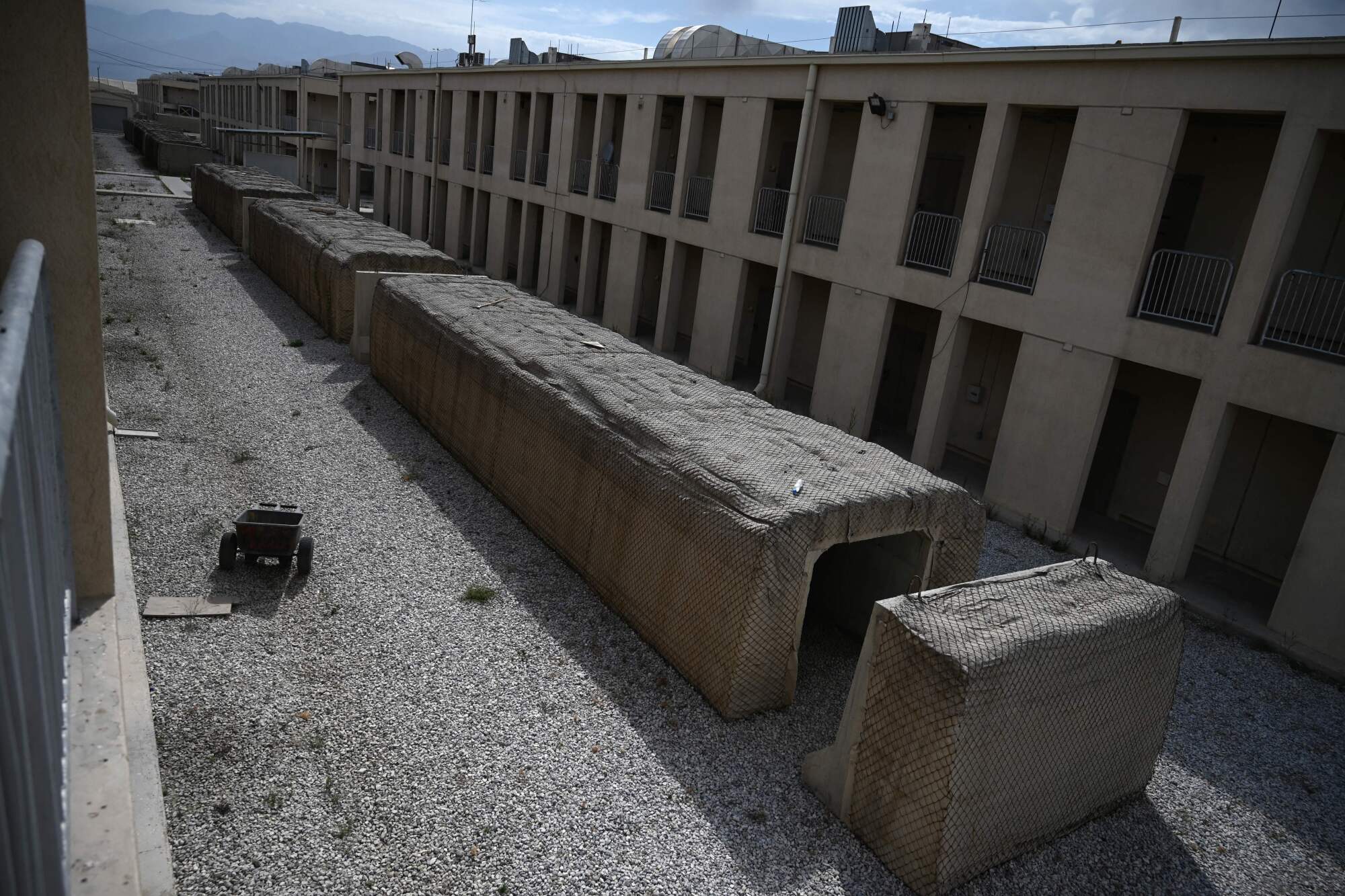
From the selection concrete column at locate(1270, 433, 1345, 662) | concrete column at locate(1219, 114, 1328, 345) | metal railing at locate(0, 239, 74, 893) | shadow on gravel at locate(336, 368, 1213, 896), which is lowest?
shadow on gravel at locate(336, 368, 1213, 896)

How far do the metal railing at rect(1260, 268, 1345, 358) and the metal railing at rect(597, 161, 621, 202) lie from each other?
17.1 meters

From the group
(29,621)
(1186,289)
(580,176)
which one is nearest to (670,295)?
(580,176)

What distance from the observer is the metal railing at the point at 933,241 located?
16375mm

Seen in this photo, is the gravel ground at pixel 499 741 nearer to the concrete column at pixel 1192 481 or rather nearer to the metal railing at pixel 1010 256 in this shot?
the concrete column at pixel 1192 481

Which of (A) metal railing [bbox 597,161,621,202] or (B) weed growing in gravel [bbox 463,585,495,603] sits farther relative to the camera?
(A) metal railing [bbox 597,161,621,202]

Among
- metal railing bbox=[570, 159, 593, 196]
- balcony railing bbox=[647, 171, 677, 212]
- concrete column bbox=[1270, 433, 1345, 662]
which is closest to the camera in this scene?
concrete column bbox=[1270, 433, 1345, 662]

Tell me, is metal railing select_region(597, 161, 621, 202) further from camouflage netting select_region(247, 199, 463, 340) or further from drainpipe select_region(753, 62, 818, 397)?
drainpipe select_region(753, 62, 818, 397)

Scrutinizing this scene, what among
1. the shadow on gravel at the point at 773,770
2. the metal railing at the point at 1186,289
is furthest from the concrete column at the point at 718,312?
the shadow on gravel at the point at 773,770

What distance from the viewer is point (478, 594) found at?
959 centimetres

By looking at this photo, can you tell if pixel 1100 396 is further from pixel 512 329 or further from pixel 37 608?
pixel 37 608

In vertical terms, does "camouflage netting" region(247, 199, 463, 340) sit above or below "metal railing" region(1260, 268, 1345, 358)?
below

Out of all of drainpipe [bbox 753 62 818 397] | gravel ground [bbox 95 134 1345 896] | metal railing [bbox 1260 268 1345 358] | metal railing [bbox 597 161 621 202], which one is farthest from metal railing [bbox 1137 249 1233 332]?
metal railing [bbox 597 161 621 202]

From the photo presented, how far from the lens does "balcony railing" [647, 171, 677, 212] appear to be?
23.6 m

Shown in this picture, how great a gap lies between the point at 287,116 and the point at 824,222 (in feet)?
168
